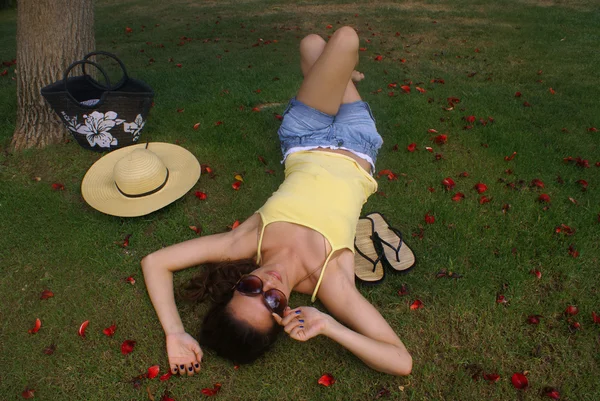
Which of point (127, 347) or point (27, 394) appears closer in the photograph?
point (27, 394)

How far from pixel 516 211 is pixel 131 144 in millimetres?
4315

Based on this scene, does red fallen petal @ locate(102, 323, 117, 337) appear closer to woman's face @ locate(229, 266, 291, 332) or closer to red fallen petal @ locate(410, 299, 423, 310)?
woman's face @ locate(229, 266, 291, 332)

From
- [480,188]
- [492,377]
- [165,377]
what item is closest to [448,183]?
[480,188]

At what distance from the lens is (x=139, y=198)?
12.0 feet

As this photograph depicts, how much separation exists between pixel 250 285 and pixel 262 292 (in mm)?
93

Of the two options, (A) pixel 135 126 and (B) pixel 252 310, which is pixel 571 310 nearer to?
(B) pixel 252 310

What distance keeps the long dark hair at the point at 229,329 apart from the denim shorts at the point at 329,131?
1.55m

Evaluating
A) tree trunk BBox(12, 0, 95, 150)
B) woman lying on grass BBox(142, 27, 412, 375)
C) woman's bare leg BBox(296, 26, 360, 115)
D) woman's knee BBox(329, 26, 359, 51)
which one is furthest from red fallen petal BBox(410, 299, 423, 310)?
tree trunk BBox(12, 0, 95, 150)

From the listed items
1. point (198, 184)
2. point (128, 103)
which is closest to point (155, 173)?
point (198, 184)

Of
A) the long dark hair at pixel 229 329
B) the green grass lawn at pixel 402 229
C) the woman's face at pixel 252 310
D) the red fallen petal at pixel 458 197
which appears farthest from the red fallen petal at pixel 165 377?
the red fallen petal at pixel 458 197

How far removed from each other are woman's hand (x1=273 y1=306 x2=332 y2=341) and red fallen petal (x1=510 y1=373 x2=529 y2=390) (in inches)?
52.5

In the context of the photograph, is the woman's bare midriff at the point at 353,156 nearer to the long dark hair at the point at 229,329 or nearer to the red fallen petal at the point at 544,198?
the long dark hair at the point at 229,329

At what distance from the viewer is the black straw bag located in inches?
159

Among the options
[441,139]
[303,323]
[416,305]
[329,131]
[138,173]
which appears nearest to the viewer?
[303,323]
